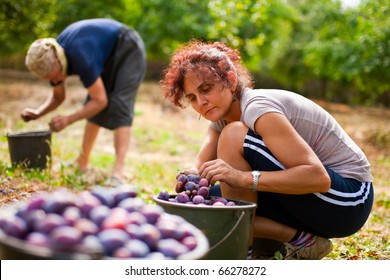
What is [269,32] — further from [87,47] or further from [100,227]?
[100,227]

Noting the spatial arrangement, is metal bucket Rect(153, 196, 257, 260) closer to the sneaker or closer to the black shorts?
the black shorts

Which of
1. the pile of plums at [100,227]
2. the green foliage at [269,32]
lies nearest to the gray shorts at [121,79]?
the green foliage at [269,32]

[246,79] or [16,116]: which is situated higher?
[246,79]

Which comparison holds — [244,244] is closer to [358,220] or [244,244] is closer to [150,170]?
[358,220]

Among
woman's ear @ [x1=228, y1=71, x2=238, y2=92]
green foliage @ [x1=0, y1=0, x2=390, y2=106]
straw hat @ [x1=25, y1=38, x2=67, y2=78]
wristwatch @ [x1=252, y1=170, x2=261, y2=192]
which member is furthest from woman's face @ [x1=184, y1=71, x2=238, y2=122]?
straw hat @ [x1=25, y1=38, x2=67, y2=78]

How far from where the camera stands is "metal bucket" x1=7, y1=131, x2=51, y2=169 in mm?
4121

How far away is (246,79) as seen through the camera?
2635 millimetres

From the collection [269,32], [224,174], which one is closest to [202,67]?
[224,174]

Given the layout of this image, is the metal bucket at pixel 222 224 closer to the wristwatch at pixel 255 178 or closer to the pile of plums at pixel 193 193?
the pile of plums at pixel 193 193

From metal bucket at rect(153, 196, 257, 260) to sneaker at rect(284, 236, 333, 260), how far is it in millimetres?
601

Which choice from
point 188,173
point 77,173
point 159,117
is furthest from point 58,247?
point 159,117

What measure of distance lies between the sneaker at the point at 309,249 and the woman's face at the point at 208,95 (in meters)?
0.79

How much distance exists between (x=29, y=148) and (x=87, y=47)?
0.96m

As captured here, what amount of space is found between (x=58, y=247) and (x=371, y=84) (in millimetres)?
8781
